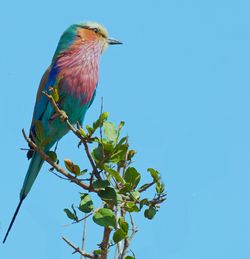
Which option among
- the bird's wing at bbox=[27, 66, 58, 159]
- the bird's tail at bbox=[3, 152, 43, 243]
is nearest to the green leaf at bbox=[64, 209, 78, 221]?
the bird's tail at bbox=[3, 152, 43, 243]

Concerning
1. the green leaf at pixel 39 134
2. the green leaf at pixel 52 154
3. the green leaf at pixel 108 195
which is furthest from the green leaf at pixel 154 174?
the green leaf at pixel 52 154

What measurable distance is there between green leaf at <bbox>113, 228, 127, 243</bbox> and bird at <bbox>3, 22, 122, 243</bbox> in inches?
52.1

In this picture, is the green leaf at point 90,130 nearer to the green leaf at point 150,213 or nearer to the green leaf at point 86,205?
the green leaf at point 86,205

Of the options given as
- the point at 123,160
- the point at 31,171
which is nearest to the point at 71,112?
the point at 31,171

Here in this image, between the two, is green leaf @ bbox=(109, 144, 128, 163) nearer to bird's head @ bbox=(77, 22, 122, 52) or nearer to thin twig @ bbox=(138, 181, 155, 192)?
thin twig @ bbox=(138, 181, 155, 192)

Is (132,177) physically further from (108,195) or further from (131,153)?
(131,153)

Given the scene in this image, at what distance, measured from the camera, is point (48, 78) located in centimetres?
424

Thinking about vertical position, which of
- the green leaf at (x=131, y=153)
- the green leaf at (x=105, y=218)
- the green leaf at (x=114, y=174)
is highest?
the green leaf at (x=131, y=153)

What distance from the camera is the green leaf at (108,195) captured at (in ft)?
7.96

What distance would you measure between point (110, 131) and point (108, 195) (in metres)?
0.27

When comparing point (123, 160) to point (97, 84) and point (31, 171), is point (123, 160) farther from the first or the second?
point (97, 84)

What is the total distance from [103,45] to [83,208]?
7.44 ft

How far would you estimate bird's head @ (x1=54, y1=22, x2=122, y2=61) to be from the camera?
4468mm

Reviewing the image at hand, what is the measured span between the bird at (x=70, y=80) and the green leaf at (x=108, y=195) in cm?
125
